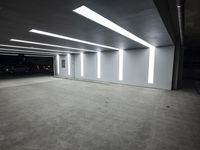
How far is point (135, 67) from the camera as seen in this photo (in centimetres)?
754

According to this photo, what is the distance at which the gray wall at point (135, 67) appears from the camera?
6.39 meters

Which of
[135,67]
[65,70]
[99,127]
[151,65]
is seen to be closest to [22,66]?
[65,70]

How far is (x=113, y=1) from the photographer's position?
1899 mm

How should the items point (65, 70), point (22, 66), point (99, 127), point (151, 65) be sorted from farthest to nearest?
point (22, 66), point (65, 70), point (151, 65), point (99, 127)

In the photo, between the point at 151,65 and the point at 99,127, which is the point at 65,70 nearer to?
the point at 151,65

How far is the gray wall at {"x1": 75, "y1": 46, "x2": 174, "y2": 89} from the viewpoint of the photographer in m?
6.39

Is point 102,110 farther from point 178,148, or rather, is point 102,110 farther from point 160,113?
point 178,148

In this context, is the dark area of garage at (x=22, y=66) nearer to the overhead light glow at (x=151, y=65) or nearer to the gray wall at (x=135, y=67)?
the gray wall at (x=135, y=67)

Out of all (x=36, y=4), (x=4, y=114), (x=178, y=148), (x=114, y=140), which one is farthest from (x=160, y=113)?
(x=4, y=114)

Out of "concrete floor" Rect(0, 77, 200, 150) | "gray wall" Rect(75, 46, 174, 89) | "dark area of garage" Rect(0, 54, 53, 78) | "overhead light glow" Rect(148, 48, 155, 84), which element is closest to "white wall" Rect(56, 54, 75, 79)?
"gray wall" Rect(75, 46, 174, 89)

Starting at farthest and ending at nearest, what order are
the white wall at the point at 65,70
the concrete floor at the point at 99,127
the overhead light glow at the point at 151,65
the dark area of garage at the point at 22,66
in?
1. the dark area of garage at the point at 22,66
2. the white wall at the point at 65,70
3. the overhead light glow at the point at 151,65
4. the concrete floor at the point at 99,127

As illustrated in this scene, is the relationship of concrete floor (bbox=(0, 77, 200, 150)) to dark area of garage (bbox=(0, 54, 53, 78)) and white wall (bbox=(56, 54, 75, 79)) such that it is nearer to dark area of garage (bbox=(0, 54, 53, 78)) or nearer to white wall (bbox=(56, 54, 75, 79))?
white wall (bbox=(56, 54, 75, 79))

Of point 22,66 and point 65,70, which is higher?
point 22,66

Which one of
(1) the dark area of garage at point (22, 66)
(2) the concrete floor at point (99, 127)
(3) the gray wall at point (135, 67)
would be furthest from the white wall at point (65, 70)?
(2) the concrete floor at point (99, 127)
